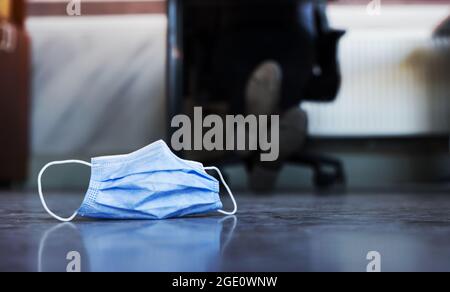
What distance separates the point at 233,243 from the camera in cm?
81

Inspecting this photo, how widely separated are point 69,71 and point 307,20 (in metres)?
1.65

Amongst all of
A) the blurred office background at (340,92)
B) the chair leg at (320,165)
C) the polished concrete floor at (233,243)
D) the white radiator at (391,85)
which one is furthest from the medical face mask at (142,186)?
the white radiator at (391,85)

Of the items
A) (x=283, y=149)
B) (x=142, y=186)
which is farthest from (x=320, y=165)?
(x=142, y=186)

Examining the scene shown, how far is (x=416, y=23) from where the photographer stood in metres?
3.44

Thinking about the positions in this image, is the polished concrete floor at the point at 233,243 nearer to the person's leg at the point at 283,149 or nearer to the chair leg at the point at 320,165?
the person's leg at the point at 283,149

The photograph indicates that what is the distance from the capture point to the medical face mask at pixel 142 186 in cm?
110

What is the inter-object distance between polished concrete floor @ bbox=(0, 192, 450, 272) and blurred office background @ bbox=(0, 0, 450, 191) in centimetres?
225

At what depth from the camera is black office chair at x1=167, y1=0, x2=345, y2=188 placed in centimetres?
312

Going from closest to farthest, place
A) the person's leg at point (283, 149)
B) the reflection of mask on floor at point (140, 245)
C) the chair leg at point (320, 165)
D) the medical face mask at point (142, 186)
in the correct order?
the reflection of mask on floor at point (140, 245) → the medical face mask at point (142, 186) → the person's leg at point (283, 149) → the chair leg at point (320, 165)

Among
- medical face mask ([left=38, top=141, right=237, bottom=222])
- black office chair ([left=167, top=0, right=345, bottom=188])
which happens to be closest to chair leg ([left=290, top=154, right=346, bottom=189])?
black office chair ([left=167, top=0, right=345, bottom=188])

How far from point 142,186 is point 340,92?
258cm

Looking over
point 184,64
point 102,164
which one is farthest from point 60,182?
point 102,164

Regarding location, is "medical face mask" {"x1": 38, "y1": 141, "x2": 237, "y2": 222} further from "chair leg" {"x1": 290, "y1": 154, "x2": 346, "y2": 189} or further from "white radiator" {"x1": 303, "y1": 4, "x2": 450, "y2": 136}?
"white radiator" {"x1": 303, "y1": 4, "x2": 450, "y2": 136}
